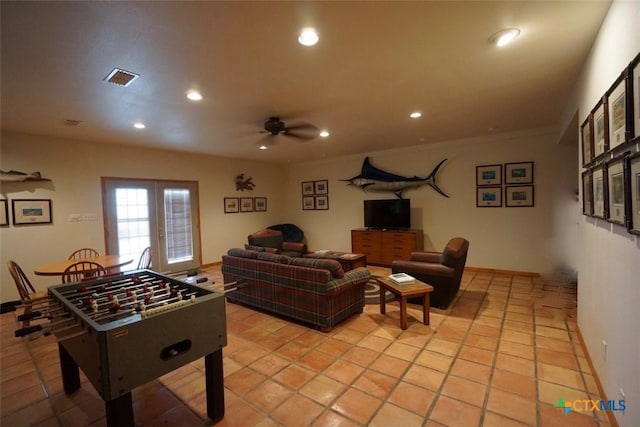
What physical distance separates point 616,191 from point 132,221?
671 cm

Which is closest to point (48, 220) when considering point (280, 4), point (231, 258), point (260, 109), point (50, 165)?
point (50, 165)

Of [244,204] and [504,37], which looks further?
[244,204]

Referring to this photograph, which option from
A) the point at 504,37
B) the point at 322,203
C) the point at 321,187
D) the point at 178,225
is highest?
the point at 504,37

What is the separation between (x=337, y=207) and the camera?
7574 mm

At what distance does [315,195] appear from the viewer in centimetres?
797

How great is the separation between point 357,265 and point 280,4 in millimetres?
4366

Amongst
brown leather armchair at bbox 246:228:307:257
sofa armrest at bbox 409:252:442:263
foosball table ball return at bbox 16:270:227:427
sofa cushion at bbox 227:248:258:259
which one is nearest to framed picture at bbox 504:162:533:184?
sofa armrest at bbox 409:252:442:263

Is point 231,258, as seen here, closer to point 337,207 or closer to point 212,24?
point 212,24

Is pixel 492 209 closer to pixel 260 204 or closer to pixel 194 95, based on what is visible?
pixel 194 95

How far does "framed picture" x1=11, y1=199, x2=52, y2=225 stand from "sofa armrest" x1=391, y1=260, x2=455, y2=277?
5513 millimetres

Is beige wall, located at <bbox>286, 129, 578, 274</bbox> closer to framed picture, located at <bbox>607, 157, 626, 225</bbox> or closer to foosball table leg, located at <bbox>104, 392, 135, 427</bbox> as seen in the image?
framed picture, located at <bbox>607, 157, 626, 225</bbox>

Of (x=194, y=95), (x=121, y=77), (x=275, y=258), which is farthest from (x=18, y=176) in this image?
(x=275, y=258)

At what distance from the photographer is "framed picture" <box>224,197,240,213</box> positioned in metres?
7.11

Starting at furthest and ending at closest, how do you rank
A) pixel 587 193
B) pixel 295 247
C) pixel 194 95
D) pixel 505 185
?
pixel 295 247 → pixel 505 185 → pixel 194 95 → pixel 587 193
